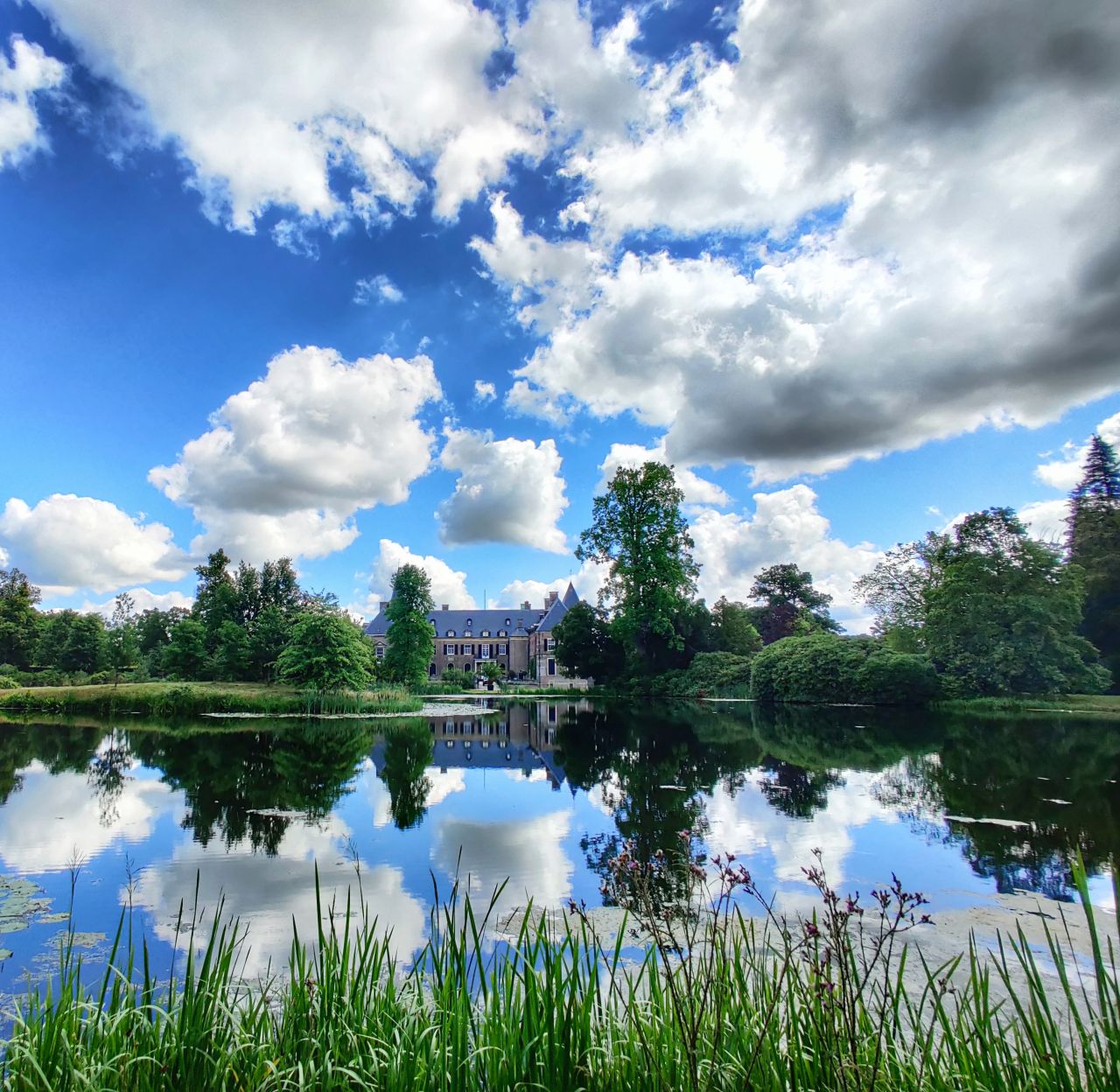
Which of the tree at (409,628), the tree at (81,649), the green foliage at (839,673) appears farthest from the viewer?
the tree at (81,649)

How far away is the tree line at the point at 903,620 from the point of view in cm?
3141

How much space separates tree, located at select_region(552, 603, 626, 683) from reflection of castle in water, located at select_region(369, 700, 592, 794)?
1143 centimetres

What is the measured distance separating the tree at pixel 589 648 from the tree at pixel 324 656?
17.8m

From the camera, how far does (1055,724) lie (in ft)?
75.0

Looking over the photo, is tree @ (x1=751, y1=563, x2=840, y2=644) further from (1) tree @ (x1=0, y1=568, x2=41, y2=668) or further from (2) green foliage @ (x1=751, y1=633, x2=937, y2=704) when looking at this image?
(1) tree @ (x1=0, y1=568, x2=41, y2=668)

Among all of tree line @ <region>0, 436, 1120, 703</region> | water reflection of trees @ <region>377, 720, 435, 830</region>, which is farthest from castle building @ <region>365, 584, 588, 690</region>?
water reflection of trees @ <region>377, 720, 435, 830</region>

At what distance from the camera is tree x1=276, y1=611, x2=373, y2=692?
3322 cm

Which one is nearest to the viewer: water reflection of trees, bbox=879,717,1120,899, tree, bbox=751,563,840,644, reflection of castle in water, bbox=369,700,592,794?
water reflection of trees, bbox=879,717,1120,899

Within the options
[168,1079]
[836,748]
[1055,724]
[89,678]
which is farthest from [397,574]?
[168,1079]

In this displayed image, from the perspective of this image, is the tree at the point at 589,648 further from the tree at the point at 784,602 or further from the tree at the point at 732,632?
the tree at the point at 784,602

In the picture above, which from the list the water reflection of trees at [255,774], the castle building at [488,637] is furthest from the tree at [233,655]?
the castle building at [488,637]

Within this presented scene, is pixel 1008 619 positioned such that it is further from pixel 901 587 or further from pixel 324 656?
pixel 324 656

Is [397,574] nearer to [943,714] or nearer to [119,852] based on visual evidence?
[943,714]

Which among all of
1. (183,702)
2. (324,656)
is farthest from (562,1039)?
(183,702)
